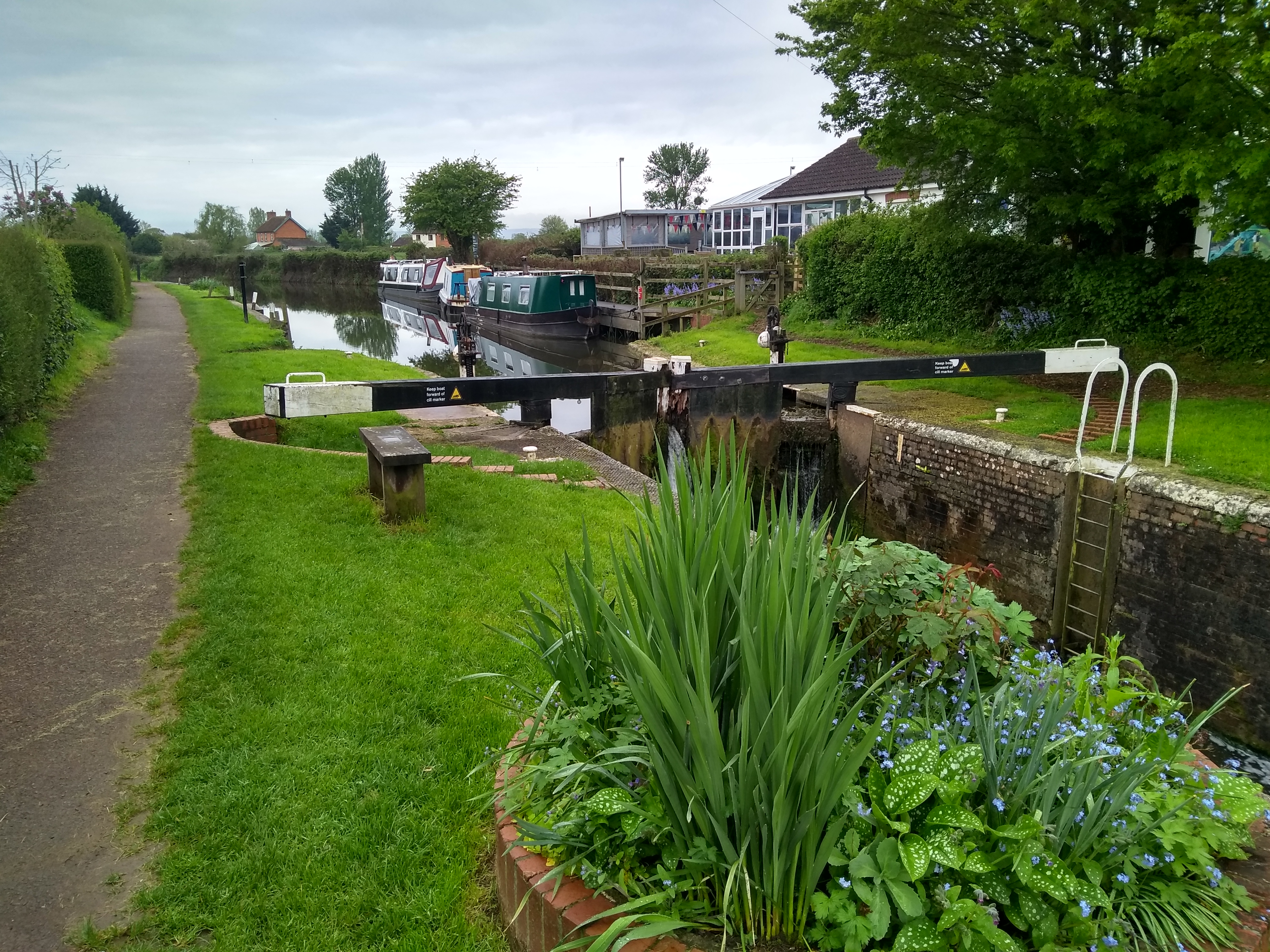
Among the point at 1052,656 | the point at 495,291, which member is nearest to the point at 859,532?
the point at 1052,656

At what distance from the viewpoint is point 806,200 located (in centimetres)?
3209

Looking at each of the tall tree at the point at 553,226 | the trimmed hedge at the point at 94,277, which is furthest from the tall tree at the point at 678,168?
the trimmed hedge at the point at 94,277

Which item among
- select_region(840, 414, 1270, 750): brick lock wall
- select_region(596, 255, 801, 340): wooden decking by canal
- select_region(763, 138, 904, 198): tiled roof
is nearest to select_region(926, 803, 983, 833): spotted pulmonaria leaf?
select_region(840, 414, 1270, 750): brick lock wall

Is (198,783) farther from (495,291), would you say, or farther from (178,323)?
(495,291)

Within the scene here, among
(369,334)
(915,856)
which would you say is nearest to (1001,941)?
(915,856)

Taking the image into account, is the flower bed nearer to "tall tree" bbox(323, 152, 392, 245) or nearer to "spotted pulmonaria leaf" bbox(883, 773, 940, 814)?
"spotted pulmonaria leaf" bbox(883, 773, 940, 814)

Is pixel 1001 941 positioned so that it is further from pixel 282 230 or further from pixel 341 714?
pixel 282 230

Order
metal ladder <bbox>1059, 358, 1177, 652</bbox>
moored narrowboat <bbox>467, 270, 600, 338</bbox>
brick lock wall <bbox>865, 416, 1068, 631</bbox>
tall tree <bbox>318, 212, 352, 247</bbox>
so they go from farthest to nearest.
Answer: tall tree <bbox>318, 212, 352, 247</bbox>
moored narrowboat <bbox>467, 270, 600, 338</bbox>
brick lock wall <bbox>865, 416, 1068, 631</bbox>
metal ladder <bbox>1059, 358, 1177, 652</bbox>

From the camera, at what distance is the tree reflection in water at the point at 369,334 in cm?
3073

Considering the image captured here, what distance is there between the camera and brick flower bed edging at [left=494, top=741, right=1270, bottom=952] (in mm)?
2168

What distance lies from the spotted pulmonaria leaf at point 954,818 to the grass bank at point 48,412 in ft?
25.2

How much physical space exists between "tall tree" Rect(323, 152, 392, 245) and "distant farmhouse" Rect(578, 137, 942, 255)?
207 ft

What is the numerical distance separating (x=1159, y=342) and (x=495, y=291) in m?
26.8

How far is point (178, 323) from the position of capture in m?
Answer: 25.4
